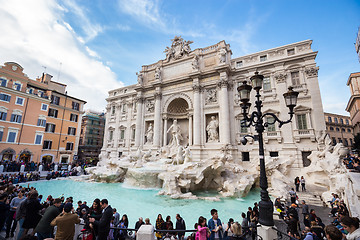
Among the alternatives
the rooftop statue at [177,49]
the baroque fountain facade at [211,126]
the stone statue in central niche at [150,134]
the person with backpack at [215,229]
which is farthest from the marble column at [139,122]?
the person with backpack at [215,229]

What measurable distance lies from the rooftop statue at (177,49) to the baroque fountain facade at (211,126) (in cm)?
13

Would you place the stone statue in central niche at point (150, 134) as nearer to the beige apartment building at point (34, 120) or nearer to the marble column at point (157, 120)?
the marble column at point (157, 120)

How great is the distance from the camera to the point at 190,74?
18.7 metres

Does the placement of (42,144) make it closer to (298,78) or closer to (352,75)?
(298,78)

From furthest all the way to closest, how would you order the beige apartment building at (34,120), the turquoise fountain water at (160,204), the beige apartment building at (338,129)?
the beige apartment building at (338,129) → the beige apartment building at (34,120) → the turquoise fountain water at (160,204)

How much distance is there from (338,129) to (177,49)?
35.8 meters

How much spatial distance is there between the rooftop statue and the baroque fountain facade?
13 centimetres

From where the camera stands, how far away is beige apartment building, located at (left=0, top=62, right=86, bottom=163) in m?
19.3

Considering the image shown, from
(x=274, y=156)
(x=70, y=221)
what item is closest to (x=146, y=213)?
(x=70, y=221)

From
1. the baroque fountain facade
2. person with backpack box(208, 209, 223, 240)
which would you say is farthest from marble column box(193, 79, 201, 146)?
person with backpack box(208, 209, 223, 240)

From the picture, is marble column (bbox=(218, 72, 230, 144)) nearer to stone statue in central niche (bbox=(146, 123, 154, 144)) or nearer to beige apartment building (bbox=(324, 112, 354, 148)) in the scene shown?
stone statue in central niche (bbox=(146, 123, 154, 144))

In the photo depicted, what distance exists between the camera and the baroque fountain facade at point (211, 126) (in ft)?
40.1

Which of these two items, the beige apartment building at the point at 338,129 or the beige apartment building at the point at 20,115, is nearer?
the beige apartment building at the point at 20,115

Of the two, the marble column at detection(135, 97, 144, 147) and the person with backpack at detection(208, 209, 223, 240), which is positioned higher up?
the marble column at detection(135, 97, 144, 147)
